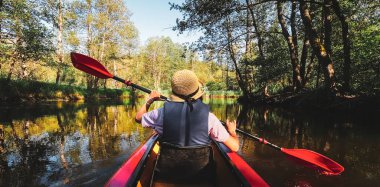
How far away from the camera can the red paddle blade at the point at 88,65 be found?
5.18 metres

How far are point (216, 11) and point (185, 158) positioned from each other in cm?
996

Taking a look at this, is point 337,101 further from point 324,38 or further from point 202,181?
point 202,181

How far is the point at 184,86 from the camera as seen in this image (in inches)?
114

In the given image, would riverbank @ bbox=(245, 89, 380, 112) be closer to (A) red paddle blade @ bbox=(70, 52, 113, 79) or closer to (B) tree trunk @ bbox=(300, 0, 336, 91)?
(B) tree trunk @ bbox=(300, 0, 336, 91)

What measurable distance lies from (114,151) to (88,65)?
7.17 ft

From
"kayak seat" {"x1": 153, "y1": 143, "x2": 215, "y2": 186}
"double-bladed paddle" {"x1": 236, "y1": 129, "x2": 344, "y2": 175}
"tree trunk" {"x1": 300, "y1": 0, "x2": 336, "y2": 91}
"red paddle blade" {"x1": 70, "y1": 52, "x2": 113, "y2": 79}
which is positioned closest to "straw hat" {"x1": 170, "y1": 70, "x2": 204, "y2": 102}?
"kayak seat" {"x1": 153, "y1": 143, "x2": 215, "y2": 186}

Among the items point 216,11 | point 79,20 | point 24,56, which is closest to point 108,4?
Result: point 79,20

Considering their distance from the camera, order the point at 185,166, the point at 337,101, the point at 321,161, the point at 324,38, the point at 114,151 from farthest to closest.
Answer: the point at 324,38, the point at 337,101, the point at 114,151, the point at 321,161, the point at 185,166

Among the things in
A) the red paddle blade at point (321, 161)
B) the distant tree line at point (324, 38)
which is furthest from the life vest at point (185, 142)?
the distant tree line at point (324, 38)

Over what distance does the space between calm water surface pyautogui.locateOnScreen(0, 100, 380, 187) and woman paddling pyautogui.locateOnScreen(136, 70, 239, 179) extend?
1.86m

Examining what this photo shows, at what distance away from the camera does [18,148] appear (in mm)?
6531

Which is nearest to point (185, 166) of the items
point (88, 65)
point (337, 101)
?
point (88, 65)

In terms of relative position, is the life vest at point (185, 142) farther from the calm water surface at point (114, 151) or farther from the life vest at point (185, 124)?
the calm water surface at point (114, 151)

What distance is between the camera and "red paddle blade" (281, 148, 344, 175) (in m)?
4.03
